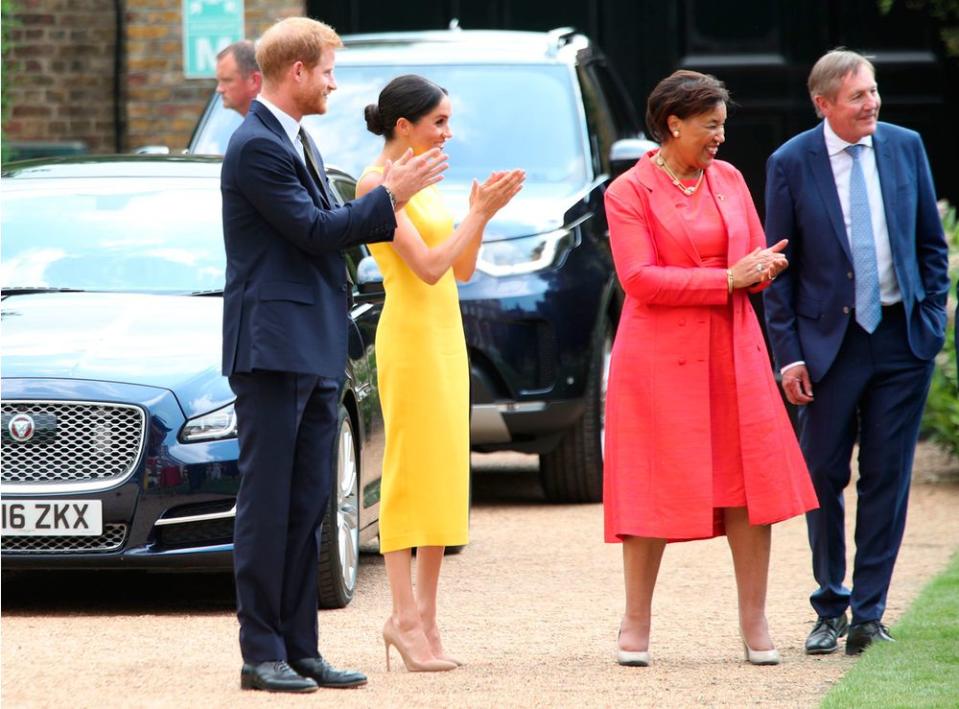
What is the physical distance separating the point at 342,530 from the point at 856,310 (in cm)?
209

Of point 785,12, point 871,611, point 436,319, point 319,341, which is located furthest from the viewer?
point 785,12

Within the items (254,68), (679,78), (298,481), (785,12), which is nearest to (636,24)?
(785,12)

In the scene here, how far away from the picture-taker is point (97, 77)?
46.1ft

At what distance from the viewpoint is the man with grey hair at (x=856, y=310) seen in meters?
6.39

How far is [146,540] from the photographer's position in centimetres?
681

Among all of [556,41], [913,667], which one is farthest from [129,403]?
[556,41]

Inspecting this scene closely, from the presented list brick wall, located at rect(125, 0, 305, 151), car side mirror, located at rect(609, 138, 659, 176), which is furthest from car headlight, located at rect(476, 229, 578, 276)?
brick wall, located at rect(125, 0, 305, 151)

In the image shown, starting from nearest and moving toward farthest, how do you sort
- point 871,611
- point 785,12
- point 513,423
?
1. point 871,611
2. point 513,423
3. point 785,12

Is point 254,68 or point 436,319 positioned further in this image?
point 254,68

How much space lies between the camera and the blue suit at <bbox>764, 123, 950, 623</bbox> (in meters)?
6.40

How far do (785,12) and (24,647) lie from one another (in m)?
8.89

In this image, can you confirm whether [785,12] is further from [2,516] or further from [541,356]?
[2,516]

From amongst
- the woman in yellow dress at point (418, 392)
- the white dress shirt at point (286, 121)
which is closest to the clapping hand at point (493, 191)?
the woman in yellow dress at point (418, 392)

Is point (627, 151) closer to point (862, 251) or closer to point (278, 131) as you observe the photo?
point (862, 251)
